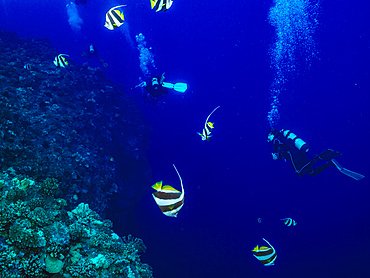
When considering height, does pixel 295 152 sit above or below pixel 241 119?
below

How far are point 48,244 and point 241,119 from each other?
28513 mm

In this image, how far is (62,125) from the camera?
19.5 feet

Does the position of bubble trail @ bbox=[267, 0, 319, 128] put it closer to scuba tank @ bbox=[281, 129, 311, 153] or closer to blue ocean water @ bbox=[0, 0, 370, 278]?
blue ocean water @ bbox=[0, 0, 370, 278]

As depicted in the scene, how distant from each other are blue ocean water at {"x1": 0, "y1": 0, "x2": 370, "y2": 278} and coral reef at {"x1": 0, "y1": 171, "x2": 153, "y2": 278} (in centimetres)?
549

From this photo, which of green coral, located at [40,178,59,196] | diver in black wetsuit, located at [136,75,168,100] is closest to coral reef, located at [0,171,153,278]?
green coral, located at [40,178,59,196]

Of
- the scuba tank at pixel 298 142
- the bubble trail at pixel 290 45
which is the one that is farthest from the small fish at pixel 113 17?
the bubble trail at pixel 290 45

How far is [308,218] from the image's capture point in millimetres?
24500

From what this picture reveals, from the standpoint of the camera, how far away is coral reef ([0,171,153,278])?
1962 millimetres

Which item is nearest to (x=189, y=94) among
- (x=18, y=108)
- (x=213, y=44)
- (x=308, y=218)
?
(x=213, y=44)

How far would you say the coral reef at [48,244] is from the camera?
196 centimetres

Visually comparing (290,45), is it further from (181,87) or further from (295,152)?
(181,87)

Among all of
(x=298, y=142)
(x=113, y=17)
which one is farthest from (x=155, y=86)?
(x=298, y=142)

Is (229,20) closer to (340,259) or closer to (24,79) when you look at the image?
(340,259)

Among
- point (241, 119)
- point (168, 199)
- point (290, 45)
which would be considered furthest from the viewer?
point (290, 45)
